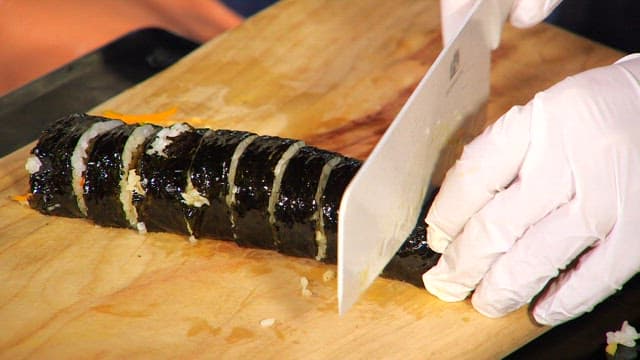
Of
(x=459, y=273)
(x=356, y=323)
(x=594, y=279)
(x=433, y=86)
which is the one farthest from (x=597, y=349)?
(x=433, y=86)

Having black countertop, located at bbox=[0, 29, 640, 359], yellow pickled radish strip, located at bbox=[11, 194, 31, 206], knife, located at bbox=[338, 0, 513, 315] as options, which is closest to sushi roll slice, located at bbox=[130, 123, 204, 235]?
yellow pickled radish strip, located at bbox=[11, 194, 31, 206]

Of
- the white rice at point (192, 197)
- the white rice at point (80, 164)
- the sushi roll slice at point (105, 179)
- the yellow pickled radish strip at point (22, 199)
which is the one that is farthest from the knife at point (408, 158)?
the yellow pickled radish strip at point (22, 199)

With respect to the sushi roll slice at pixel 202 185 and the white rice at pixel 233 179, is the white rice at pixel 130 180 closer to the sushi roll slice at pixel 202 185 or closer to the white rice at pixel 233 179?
the sushi roll slice at pixel 202 185

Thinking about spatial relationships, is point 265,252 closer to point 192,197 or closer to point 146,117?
point 192,197

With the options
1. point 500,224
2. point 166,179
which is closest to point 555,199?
point 500,224

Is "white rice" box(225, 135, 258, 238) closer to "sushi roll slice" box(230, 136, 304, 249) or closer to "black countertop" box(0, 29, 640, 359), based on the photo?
"sushi roll slice" box(230, 136, 304, 249)
